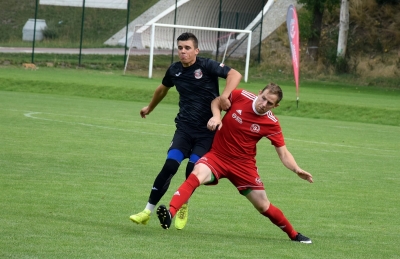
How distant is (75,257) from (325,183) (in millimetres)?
7315

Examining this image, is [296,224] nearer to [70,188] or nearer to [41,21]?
[70,188]

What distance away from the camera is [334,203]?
11414 mm

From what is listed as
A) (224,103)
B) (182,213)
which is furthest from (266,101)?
(182,213)

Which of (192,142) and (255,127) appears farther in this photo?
(192,142)

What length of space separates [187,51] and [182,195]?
1.76 meters

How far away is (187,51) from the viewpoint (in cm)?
908

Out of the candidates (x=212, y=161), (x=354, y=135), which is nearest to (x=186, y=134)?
(x=212, y=161)

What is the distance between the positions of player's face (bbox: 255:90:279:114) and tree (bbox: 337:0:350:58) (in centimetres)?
3516

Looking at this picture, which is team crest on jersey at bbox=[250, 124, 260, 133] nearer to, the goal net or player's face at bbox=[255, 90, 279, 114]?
player's face at bbox=[255, 90, 279, 114]

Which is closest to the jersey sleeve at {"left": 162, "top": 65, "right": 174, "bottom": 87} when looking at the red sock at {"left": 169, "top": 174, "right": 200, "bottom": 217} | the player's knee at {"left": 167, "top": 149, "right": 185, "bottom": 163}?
the player's knee at {"left": 167, "top": 149, "right": 185, "bottom": 163}

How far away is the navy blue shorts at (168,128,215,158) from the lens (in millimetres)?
9062

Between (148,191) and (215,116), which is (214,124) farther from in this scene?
(148,191)

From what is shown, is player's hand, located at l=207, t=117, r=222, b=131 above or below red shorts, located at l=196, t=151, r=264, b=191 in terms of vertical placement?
above

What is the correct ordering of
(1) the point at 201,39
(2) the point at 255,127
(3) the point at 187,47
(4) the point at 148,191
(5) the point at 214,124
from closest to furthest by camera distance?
(5) the point at 214,124
(2) the point at 255,127
(3) the point at 187,47
(4) the point at 148,191
(1) the point at 201,39
